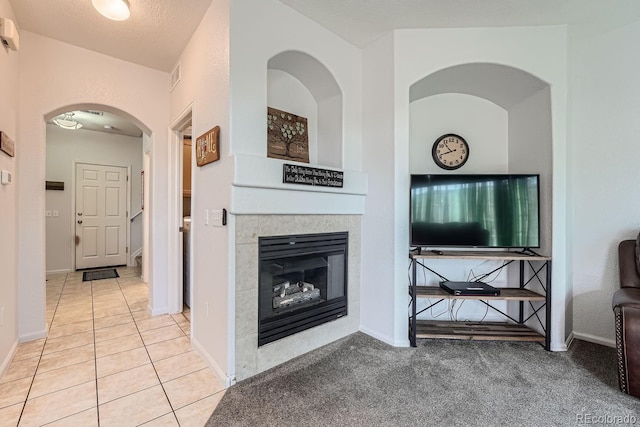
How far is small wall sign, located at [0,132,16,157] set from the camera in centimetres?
198

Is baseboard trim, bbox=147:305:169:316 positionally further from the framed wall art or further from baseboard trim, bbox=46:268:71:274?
baseboard trim, bbox=46:268:71:274

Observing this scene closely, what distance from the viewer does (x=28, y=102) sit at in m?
2.52

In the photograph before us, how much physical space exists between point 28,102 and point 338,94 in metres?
2.83

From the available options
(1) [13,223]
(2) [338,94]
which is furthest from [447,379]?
(1) [13,223]

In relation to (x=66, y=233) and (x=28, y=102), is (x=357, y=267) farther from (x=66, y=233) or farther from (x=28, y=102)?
(x=66, y=233)

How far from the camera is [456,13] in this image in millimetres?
2254

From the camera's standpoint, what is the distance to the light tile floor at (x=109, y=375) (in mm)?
1613

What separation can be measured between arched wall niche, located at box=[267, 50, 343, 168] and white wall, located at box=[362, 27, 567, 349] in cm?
45

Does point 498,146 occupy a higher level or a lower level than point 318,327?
higher

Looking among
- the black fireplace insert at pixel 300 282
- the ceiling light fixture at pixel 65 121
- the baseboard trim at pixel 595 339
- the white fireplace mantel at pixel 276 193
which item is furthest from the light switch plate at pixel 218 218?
the ceiling light fixture at pixel 65 121

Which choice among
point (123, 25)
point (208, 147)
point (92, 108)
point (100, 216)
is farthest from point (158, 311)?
point (100, 216)

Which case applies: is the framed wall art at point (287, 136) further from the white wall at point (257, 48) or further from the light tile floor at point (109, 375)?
the light tile floor at point (109, 375)

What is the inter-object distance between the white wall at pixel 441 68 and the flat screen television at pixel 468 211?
0.14 m

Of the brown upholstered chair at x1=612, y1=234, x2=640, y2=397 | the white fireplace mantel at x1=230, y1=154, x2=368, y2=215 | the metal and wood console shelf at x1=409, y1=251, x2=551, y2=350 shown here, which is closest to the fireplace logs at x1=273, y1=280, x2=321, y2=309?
the white fireplace mantel at x1=230, y1=154, x2=368, y2=215
